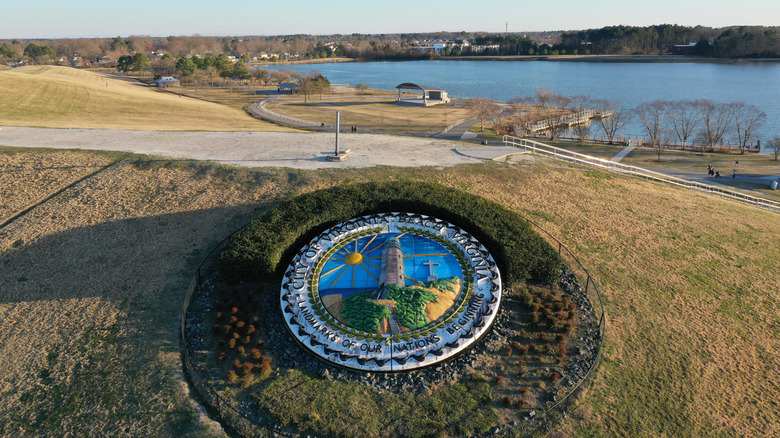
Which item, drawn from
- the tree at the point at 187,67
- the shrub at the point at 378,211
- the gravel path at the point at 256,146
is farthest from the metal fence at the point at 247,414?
the tree at the point at 187,67

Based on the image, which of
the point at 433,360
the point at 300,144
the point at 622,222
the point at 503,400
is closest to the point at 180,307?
the point at 433,360

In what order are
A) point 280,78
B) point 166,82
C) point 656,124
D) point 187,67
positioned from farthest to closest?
1. point 280,78
2. point 166,82
3. point 187,67
4. point 656,124

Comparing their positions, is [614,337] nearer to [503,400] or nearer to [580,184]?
[503,400]

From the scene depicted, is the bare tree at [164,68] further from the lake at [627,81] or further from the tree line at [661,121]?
the tree line at [661,121]

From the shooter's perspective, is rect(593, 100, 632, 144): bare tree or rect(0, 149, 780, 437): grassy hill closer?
rect(0, 149, 780, 437): grassy hill

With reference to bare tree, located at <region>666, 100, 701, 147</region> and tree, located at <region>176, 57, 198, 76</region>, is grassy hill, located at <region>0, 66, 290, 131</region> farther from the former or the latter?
bare tree, located at <region>666, 100, 701, 147</region>

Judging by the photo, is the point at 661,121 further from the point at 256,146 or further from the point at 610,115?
the point at 256,146

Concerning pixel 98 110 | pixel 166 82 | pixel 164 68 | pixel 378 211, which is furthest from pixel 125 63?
pixel 378 211

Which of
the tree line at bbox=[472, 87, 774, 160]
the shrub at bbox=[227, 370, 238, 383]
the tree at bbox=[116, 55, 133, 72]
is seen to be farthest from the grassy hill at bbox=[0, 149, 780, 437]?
the tree at bbox=[116, 55, 133, 72]
